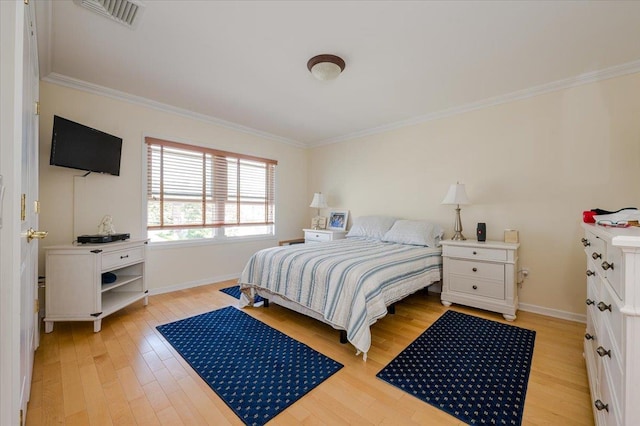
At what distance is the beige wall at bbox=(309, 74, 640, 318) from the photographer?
8.18ft

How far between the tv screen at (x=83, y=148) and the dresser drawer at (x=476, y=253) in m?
3.86

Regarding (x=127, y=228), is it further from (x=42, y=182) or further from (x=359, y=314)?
(x=359, y=314)

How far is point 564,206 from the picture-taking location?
2723 mm

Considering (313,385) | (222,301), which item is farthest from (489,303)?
(222,301)

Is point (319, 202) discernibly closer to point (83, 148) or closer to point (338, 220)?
point (338, 220)

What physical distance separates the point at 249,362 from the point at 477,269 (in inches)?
95.4

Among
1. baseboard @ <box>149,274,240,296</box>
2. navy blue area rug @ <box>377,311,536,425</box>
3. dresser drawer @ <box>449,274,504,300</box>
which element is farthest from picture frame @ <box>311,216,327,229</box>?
navy blue area rug @ <box>377,311,536,425</box>

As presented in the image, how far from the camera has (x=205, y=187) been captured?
3.90 metres

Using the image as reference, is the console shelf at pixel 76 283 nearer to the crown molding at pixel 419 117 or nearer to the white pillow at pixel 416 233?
the crown molding at pixel 419 117

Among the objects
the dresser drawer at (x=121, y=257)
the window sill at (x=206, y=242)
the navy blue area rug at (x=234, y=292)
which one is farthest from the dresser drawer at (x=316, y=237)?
the dresser drawer at (x=121, y=257)

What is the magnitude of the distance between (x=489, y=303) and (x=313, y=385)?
83.0 inches

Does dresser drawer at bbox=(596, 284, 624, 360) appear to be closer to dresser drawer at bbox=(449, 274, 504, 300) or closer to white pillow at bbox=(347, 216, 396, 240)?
dresser drawer at bbox=(449, 274, 504, 300)

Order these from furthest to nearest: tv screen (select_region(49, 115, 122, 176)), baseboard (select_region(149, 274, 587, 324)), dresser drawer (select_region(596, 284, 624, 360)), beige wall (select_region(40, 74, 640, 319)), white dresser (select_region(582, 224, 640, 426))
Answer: baseboard (select_region(149, 274, 587, 324))
beige wall (select_region(40, 74, 640, 319))
tv screen (select_region(49, 115, 122, 176))
dresser drawer (select_region(596, 284, 624, 360))
white dresser (select_region(582, 224, 640, 426))

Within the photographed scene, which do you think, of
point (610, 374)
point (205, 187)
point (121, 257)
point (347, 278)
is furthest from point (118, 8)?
point (610, 374)
